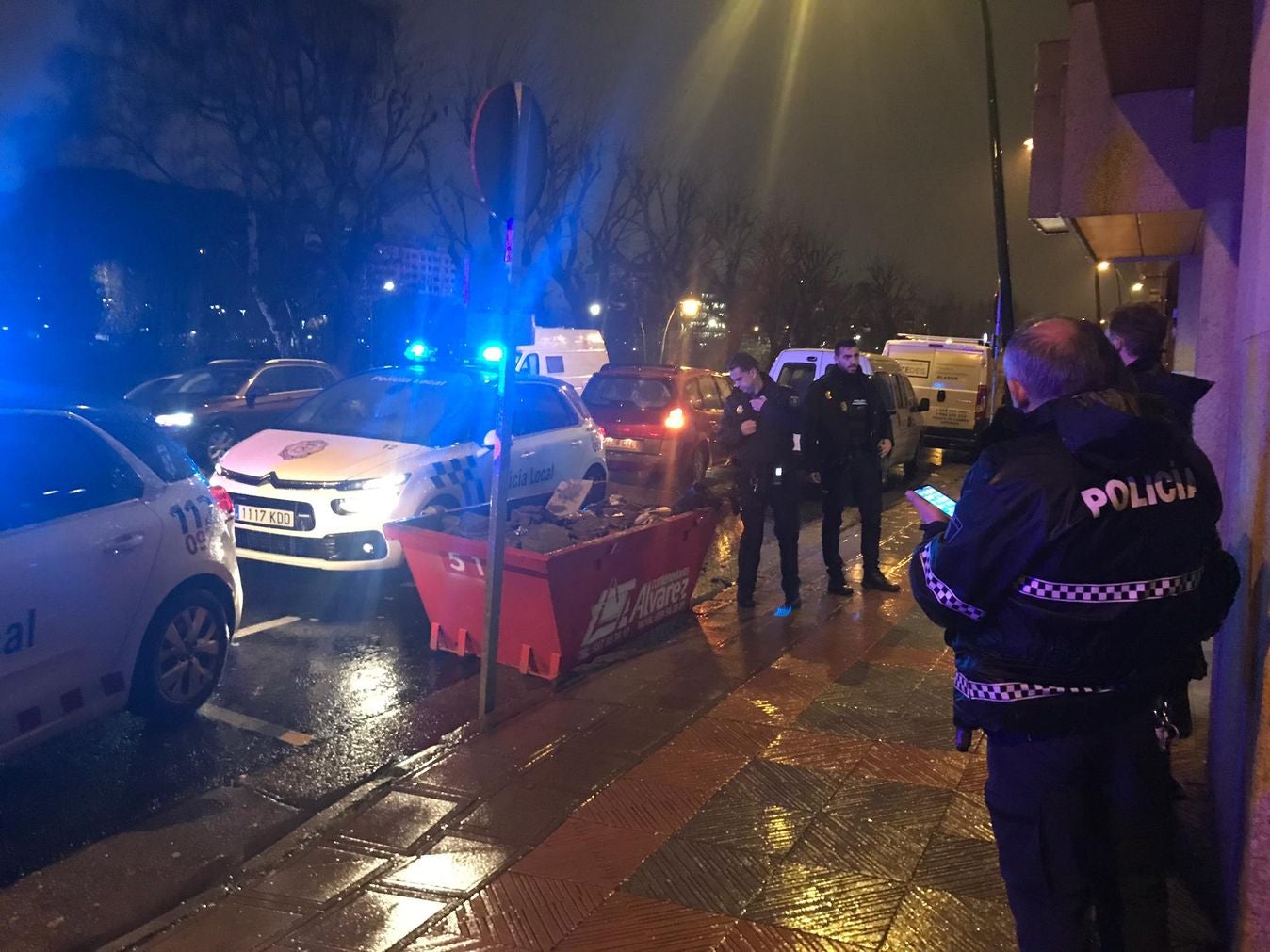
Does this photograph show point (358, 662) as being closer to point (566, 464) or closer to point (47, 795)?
point (47, 795)

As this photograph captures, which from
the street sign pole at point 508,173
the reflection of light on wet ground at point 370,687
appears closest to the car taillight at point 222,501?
the reflection of light on wet ground at point 370,687

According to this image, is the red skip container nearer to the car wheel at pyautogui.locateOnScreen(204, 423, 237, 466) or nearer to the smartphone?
the smartphone

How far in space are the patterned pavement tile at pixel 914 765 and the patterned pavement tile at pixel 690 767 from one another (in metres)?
0.59

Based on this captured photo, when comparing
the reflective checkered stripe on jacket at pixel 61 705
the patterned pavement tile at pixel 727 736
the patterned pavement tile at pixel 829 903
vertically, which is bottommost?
the patterned pavement tile at pixel 727 736

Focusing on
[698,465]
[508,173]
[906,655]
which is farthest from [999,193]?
[508,173]

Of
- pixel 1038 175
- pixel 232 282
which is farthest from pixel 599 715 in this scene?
pixel 232 282

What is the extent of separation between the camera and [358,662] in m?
6.27

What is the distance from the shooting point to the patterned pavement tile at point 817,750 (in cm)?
464

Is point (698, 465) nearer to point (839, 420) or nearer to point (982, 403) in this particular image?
point (839, 420)

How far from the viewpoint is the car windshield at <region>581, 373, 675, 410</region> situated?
1390cm

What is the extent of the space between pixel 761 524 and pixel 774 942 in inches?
169

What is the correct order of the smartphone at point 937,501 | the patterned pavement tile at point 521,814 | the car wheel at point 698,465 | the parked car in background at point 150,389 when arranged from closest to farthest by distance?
1. the smartphone at point 937,501
2. the patterned pavement tile at point 521,814
3. the car wheel at point 698,465
4. the parked car in background at point 150,389

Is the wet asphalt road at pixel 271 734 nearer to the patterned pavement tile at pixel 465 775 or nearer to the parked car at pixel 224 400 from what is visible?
the patterned pavement tile at pixel 465 775

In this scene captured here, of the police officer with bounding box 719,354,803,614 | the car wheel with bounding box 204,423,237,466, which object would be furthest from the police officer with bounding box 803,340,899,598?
the car wheel with bounding box 204,423,237,466
